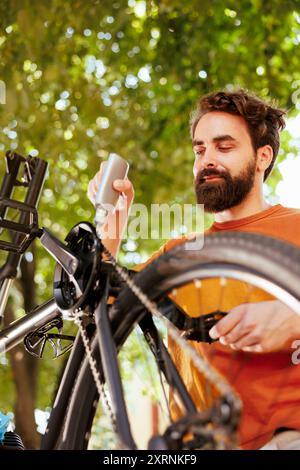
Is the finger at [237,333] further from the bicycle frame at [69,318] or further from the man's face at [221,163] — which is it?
the man's face at [221,163]

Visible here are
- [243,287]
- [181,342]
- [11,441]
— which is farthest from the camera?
[243,287]

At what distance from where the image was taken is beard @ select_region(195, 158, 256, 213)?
1961 mm

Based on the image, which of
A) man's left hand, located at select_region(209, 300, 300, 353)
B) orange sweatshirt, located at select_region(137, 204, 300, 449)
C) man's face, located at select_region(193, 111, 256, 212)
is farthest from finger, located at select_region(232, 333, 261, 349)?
man's face, located at select_region(193, 111, 256, 212)

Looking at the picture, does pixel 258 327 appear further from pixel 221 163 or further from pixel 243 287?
pixel 221 163

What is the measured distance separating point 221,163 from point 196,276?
919mm

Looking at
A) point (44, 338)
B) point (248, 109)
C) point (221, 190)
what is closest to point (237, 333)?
point (44, 338)

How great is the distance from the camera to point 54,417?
1.36 m

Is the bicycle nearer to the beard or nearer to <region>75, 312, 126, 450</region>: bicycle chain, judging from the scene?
<region>75, 312, 126, 450</region>: bicycle chain

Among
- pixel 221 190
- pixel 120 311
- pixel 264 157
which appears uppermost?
pixel 264 157

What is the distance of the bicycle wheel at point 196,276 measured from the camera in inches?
38.5

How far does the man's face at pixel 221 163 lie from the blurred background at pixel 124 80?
6.96ft

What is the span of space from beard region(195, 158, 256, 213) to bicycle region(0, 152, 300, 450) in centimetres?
50

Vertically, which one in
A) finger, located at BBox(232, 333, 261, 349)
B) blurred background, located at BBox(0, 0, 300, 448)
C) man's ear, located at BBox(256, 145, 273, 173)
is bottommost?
finger, located at BBox(232, 333, 261, 349)

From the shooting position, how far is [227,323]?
4.38 ft
